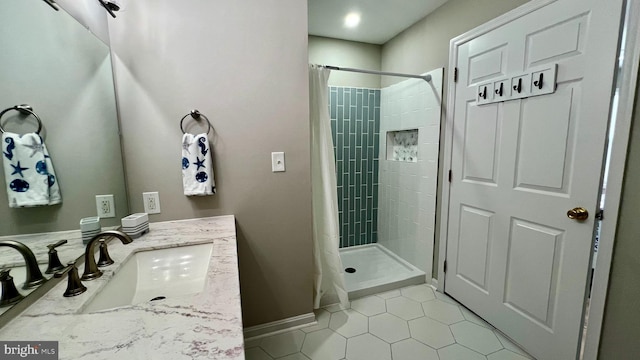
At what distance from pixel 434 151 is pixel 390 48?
1.34 meters

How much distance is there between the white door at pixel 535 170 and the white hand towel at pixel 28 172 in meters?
2.23

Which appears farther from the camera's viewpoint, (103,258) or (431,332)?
(431,332)

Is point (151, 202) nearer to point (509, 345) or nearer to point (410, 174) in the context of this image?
point (410, 174)

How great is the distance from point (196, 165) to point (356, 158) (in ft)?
6.24

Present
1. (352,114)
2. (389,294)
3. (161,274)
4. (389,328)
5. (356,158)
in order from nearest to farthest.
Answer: (161,274) → (389,328) → (389,294) → (352,114) → (356,158)

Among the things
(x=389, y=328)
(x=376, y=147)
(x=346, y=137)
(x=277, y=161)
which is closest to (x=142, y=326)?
(x=277, y=161)

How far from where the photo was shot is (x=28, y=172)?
0.78 meters

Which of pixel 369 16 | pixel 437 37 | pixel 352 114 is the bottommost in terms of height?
pixel 352 114

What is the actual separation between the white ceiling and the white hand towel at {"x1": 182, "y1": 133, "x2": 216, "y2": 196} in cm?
150

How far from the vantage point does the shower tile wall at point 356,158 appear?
275 cm

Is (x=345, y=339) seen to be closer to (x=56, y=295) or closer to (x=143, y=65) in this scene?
(x=56, y=295)

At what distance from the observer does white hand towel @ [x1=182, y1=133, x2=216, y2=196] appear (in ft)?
4.39

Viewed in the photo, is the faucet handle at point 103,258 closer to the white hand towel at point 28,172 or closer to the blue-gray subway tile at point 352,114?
the white hand towel at point 28,172

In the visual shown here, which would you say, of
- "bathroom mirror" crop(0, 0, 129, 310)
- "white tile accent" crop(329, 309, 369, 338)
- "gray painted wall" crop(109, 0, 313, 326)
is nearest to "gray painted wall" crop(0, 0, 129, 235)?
"bathroom mirror" crop(0, 0, 129, 310)
